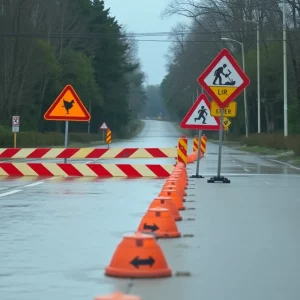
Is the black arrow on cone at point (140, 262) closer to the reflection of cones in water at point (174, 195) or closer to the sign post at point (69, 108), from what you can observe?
the reflection of cones in water at point (174, 195)

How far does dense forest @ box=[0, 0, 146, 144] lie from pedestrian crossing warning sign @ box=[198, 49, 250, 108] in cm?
4178

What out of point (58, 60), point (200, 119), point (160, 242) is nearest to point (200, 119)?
point (200, 119)

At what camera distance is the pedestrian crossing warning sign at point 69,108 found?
25922 millimetres

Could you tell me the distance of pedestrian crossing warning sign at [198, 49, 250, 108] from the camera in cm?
2166

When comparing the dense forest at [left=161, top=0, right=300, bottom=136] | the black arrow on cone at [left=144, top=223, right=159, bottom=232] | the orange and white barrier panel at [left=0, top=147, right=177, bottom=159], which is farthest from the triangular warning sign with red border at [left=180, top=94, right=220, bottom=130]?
the dense forest at [left=161, top=0, right=300, bottom=136]

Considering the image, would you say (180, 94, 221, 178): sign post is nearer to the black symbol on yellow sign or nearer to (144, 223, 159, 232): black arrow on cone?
the black symbol on yellow sign

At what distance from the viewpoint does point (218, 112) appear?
23.4 metres

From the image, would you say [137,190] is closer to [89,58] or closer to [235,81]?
[235,81]

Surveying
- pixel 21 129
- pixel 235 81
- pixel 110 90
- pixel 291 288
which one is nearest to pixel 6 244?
pixel 291 288

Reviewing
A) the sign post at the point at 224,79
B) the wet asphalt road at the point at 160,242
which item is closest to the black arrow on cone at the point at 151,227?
the wet asphalt road at the point at 160,242

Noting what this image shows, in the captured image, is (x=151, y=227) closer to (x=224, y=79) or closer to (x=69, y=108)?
(x=224, y=79)

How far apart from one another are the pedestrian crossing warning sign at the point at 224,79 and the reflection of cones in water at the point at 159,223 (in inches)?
395

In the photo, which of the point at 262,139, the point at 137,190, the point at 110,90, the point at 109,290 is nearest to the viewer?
the point at 109,290

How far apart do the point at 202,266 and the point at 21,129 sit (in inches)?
2615
